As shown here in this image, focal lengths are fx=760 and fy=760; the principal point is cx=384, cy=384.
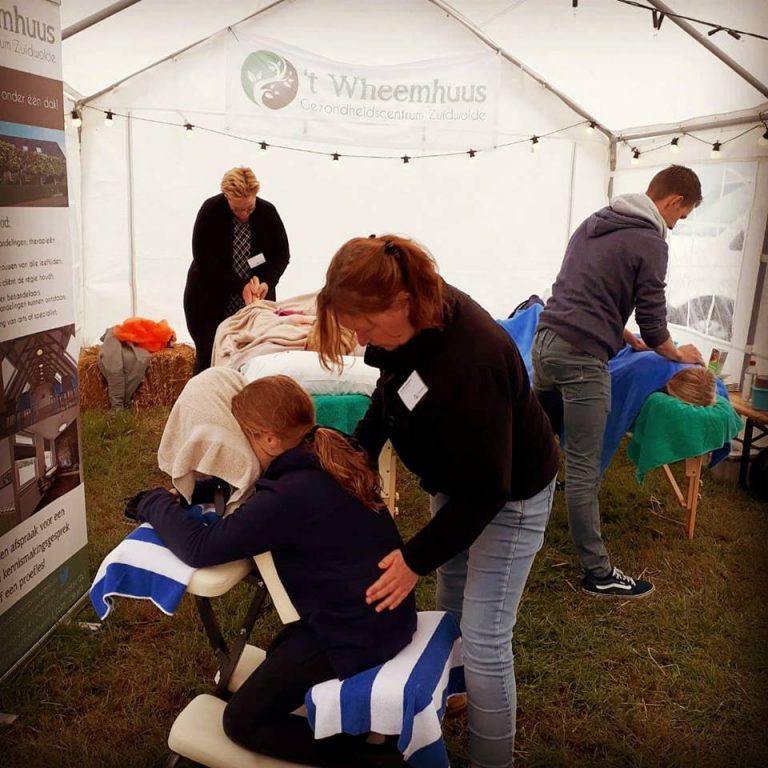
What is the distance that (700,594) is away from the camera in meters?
2.52

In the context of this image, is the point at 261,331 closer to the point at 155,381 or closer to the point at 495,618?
the point at 155,381

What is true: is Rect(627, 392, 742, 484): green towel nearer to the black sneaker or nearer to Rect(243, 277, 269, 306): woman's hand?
the black sneaker

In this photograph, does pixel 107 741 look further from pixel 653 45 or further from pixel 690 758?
pixel 653 45

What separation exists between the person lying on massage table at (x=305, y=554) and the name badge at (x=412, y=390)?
20cm

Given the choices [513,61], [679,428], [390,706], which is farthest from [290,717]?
[513,61]

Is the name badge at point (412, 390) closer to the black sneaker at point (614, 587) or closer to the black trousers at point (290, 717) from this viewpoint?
the black trousers at point (290, 717)

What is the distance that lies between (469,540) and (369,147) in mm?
3954

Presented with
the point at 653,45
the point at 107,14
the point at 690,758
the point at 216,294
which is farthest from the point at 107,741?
the point at 653,45

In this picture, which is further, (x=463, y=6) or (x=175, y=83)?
(x=175, y=83)

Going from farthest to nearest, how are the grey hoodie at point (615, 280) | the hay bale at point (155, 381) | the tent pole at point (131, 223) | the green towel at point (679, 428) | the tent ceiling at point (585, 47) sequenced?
the tent pole at point (131, 223) → the hay bale at point (155, 381) → the tent ceiling at point (585, 47) → the green towel at point (679, 428) → the grey hoodie at point (615, 280)

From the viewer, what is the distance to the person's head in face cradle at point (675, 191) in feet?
7.57

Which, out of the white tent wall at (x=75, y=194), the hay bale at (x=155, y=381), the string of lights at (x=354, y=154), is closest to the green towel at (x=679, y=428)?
the string of lights at (x=354, y=154)

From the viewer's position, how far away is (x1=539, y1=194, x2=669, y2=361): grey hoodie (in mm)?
Result: 2258

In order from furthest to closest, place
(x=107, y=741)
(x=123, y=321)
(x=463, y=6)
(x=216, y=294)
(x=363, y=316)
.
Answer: (x=123, y=321) → (x=463, y=6) → (x=216, y=294) → (x=107, y=741) → (x=363, y=316)
